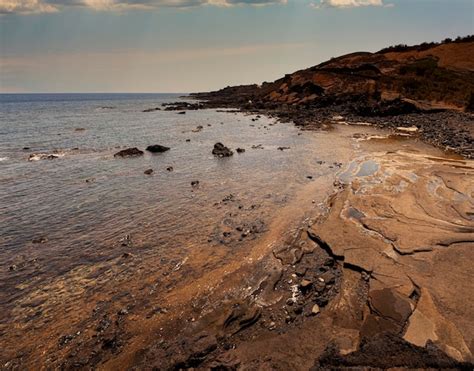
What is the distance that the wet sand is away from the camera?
6.91 m

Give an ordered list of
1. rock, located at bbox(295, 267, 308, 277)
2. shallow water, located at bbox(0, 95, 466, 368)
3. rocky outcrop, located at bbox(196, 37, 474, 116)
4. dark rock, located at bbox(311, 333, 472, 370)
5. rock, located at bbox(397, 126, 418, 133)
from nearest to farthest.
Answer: dark rock, located at bbox(311, 333, 472, 370) < shallow water, located at bbox(0, 95, 466, 368) < rock, located at bbox(295, 267, 308, 277) < rock, located at bbox(397, 126, 418, 133) < rocky outcrop, located at bbox(196, 37, 474, 116)

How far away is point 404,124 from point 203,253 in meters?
34.9

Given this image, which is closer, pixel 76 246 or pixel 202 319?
pixel 202 319

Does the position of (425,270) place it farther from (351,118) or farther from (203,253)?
(351,118)

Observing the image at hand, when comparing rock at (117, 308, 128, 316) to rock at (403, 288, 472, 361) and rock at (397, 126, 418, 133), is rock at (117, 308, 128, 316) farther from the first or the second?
rock at (397, 126, 418, 133)

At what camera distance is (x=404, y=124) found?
38.3 m

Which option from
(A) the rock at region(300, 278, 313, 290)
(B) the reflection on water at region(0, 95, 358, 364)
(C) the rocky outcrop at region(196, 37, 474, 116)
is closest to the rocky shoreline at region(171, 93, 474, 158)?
(C) the rocky outcrop at region(196, 37, 474, 116)

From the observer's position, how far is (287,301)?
8758mm

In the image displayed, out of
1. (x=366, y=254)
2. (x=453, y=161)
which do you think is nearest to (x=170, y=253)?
(x=366, y=254)

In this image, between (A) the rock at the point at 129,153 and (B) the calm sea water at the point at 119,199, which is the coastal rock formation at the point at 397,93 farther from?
(A) the rock at the point at 129,153

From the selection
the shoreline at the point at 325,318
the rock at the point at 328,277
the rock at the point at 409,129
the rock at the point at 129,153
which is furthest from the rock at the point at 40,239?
the rock at the point at 409,129

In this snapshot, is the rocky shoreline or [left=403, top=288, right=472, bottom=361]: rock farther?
the rocky shoreline

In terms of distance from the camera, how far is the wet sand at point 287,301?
6.91m

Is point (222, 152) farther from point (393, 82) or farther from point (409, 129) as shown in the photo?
point (393, 82)
